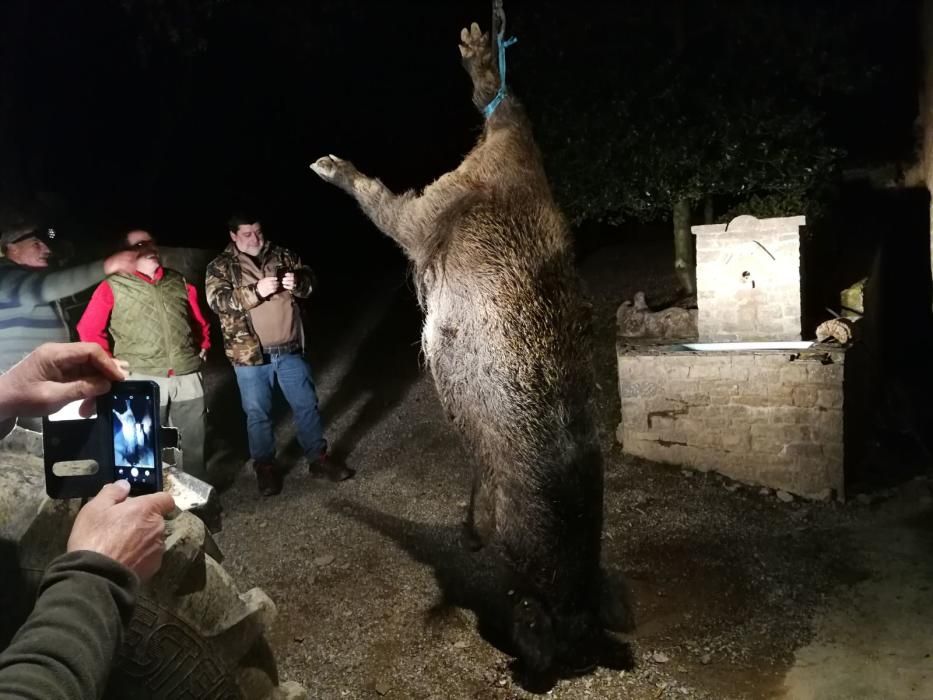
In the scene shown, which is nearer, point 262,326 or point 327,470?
point 262,326

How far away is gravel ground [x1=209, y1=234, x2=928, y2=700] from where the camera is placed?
3.94m

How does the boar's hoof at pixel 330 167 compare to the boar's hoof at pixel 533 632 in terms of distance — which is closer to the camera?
the boar's hoof at pixel 533 632

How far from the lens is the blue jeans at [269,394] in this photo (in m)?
6.37

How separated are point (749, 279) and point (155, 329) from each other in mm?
5411

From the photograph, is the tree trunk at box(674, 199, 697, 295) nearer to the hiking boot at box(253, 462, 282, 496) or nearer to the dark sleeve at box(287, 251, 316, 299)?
the dark sleeve at box(287, 251, 316, 299)

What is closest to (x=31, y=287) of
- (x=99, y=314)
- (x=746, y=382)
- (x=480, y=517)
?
(x=99, y=314)

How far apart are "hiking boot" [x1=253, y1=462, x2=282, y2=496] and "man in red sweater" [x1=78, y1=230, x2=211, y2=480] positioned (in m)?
0.79

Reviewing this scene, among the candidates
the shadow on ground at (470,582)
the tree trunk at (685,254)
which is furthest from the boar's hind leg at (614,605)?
the tree trunk at (685,254)

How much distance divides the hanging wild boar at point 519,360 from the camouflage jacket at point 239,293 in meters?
3.07

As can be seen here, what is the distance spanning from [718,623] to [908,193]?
776 centimetres

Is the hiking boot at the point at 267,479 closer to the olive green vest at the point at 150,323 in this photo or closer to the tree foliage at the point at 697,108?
the olive green vest at the point at 150,323

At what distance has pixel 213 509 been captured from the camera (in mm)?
3842

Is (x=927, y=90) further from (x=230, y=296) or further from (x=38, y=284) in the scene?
(x=38, y=284)

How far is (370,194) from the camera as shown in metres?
3.34
